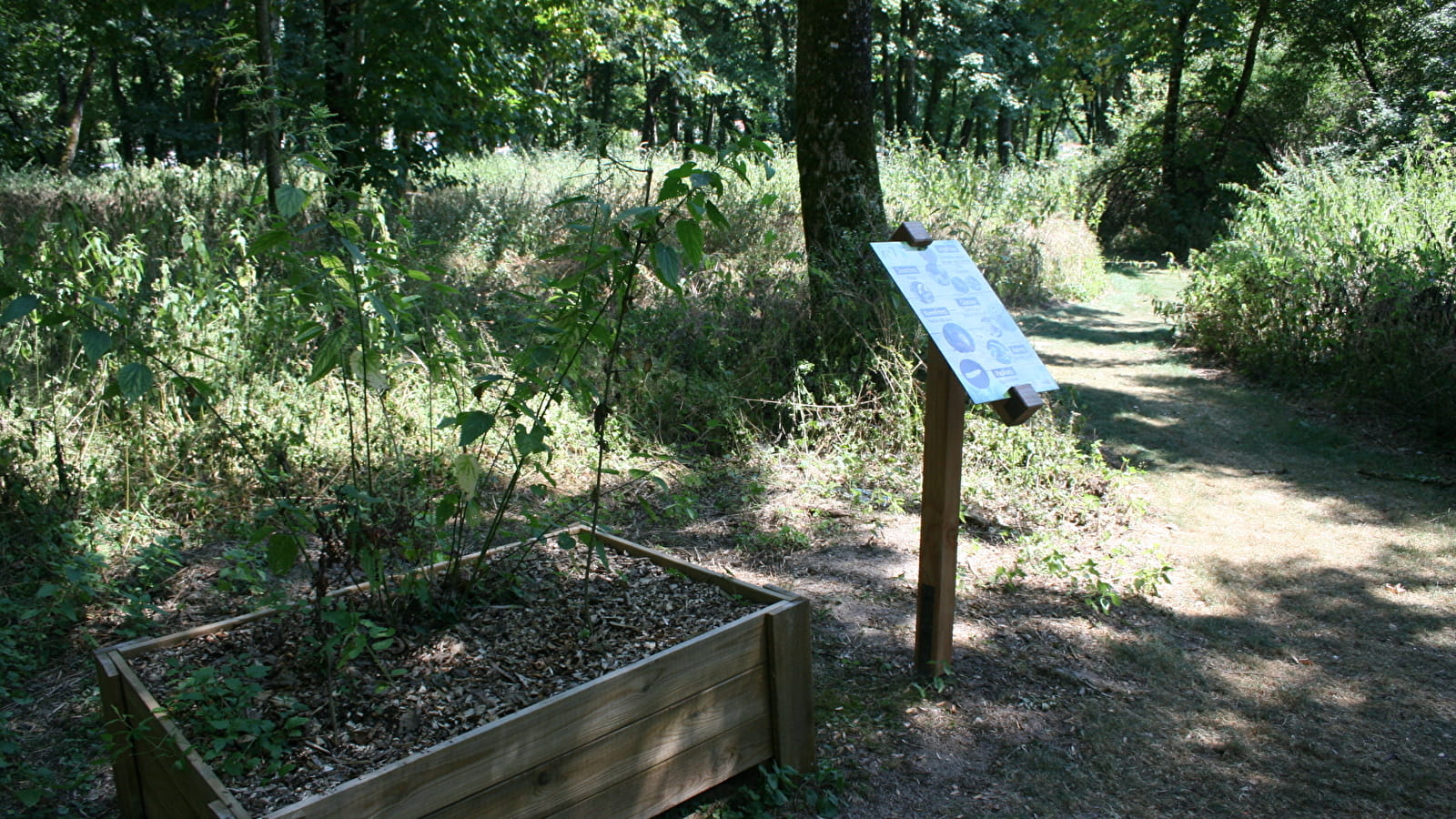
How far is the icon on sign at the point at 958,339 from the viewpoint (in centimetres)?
310

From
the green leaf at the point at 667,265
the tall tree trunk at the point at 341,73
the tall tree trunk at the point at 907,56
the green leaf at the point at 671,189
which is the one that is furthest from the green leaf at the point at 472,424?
the tall tree trunk at the point at 907,56

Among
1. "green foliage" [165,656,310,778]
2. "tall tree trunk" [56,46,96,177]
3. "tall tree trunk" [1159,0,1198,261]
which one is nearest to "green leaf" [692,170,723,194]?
"green foliage" [165,656,310,778]

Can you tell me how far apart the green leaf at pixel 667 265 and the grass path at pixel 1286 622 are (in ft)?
6.54

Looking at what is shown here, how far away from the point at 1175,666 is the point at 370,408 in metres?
4.30

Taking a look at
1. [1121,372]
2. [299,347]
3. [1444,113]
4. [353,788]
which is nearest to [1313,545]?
[1121,372]

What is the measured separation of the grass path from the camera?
2.99 metres

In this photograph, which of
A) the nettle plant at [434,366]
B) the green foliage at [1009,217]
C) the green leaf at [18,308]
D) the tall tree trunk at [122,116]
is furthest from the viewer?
the tall tree trunk at [122,116]

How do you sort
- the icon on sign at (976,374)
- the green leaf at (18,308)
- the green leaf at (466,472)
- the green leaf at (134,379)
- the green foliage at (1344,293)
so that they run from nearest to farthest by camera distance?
the green leaf at (18,308) < the green leaf at (134,379) < the green leaf at (466,472) < the icon on sign at (976,374) < the green foliage at (1344,293)

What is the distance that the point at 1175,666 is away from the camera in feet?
12.1

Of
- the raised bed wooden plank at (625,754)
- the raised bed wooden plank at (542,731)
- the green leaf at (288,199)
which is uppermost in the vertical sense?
the green leaf at (288,199)

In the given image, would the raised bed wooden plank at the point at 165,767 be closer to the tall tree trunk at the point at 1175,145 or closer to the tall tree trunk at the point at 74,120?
the tall tree trunk at the point at 1175,145

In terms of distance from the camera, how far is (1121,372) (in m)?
8.91

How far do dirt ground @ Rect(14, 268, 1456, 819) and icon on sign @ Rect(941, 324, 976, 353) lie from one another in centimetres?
125

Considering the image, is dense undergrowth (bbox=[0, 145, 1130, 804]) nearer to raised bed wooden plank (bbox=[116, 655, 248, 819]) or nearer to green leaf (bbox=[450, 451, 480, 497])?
green leaf (bbox=[450, 451, 480, 497])
